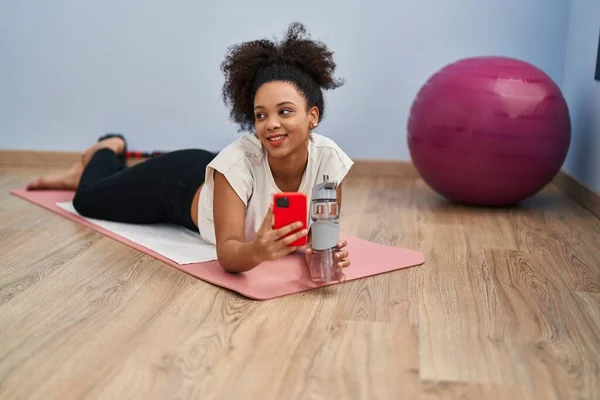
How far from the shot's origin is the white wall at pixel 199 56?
316 centimetres

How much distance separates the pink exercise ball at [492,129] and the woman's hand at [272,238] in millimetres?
1092

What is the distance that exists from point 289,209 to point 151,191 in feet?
2.60

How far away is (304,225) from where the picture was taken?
1.59 meters

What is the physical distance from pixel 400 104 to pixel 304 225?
181 centimetres

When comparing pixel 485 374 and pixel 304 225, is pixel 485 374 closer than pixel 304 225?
Yes

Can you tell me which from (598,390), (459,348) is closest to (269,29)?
(459,348)

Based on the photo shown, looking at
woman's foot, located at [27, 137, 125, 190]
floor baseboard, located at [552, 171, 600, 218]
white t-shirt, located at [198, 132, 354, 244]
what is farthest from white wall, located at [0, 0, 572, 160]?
white t-shirt, located at [198, 132, 354, 244]

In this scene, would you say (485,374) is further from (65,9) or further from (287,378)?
(65,9)

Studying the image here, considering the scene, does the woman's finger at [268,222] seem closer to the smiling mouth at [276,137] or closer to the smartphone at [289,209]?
the smartphone at [289,209]

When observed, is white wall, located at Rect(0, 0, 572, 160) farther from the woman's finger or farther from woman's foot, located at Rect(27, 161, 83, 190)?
the woman's finger

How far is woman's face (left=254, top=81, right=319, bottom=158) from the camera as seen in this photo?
1.78 meters

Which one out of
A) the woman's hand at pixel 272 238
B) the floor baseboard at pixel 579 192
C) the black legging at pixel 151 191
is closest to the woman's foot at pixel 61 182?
the black legging at pixel 151 191

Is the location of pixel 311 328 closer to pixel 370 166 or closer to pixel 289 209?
pixel 289 209

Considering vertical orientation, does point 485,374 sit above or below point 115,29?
below
